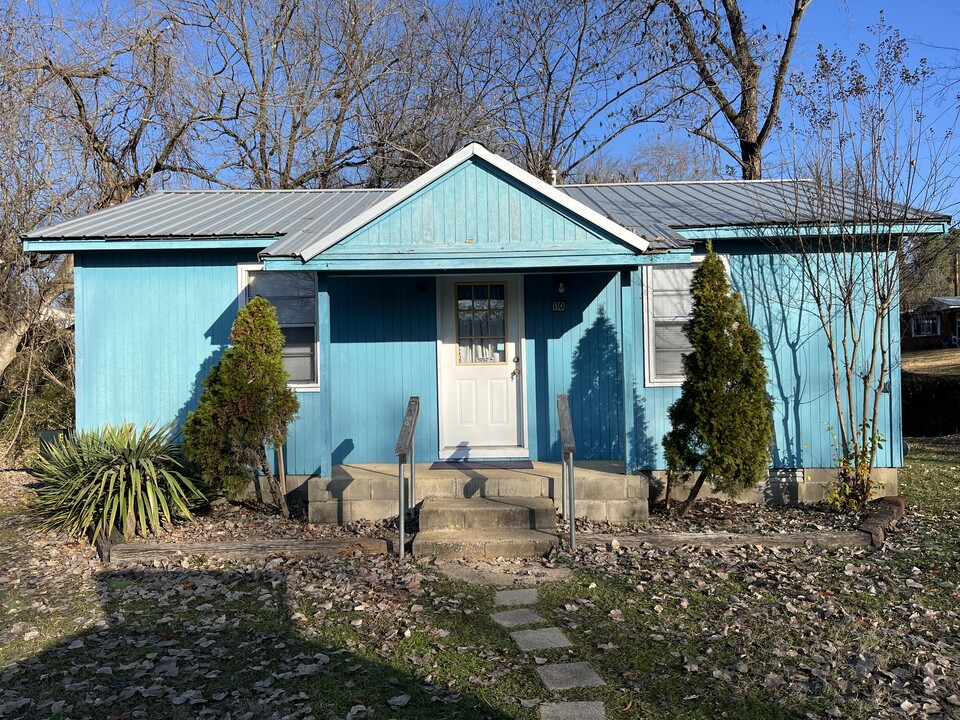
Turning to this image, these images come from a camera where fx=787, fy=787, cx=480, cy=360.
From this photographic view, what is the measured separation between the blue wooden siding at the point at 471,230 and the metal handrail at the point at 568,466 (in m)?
1.46

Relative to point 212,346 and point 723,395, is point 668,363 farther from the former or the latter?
point 212,346

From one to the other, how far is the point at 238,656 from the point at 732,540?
14.2ft

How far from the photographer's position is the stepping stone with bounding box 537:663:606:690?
4.33 meters

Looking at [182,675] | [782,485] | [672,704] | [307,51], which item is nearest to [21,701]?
[182,675]

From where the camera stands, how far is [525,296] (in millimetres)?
9250

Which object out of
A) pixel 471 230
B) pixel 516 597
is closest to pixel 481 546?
pixel 516 597

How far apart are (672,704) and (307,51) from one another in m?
19.3

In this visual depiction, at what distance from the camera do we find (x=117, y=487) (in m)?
7.65

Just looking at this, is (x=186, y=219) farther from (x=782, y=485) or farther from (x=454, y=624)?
(x=782, y=485)

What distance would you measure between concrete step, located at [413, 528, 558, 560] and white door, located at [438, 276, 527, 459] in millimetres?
2357

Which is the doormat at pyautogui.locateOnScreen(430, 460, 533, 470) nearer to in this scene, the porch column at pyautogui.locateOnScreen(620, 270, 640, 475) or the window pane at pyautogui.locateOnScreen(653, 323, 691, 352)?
the porch column at pyautogui.locateOnScreen(620, 270, 640, 475)

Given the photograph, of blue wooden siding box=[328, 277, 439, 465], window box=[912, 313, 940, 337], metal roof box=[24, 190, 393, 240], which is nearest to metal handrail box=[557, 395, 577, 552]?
blue wooden siding box=[328, 277, 439, 465]

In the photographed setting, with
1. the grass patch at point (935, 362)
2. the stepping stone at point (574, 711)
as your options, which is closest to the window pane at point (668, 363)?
the stepping stone at point (574, 711)

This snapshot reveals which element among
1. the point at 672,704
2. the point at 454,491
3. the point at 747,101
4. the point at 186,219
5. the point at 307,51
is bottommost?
the point at 672,704
